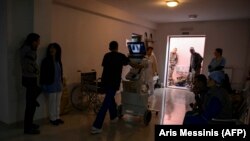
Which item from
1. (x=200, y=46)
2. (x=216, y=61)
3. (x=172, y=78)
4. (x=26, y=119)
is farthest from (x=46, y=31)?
(x=200, y=46)

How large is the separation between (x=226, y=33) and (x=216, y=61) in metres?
2.19

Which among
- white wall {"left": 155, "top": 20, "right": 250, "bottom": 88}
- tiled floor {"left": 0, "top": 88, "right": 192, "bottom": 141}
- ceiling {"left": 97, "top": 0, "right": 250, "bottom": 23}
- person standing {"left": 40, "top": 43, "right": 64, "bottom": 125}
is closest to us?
tiled floor {"left": 0, "top": 88, "right": 192, "bottom": 141}

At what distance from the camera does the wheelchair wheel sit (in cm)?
462

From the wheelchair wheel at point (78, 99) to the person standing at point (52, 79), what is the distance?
0.86m

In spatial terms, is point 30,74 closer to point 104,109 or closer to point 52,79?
point 52,79

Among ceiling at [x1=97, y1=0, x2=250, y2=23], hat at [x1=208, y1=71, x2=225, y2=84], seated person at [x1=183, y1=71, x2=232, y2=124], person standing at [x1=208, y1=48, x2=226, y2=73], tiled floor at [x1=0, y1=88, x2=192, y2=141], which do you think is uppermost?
ceiling at [x1=97, y1=0, x2=250, y2=23]

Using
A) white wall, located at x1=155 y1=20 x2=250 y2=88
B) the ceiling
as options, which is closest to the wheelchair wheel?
the ceiling

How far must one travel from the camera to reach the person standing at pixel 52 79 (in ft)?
11.5

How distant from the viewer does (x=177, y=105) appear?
552 cm

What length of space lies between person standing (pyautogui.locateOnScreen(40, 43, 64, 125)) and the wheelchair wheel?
86cm

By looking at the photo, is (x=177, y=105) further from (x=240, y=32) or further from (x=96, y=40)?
(x=240, y=32)

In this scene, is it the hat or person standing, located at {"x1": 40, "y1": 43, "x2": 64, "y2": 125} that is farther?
person standing, located at {"x1": 40, "y1": 43, "x2": 64, "y2": 125}

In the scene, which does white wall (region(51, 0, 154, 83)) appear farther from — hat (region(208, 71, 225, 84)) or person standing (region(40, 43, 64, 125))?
hat (region(208, 71, 225, 84))

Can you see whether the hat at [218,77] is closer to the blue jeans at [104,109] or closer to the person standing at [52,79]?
the blue jeans at [104,109]
